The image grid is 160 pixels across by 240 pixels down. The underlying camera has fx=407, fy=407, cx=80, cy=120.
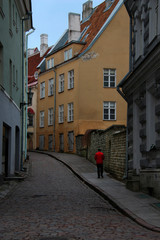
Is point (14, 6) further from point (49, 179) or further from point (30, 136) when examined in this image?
point (30, 136)

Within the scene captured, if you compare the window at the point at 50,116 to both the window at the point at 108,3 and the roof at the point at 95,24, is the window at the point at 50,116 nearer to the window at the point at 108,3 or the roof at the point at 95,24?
the roof at the point at 95,24

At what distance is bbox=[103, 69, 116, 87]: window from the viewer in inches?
1382

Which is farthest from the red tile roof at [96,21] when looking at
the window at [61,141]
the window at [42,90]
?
the window at [61,141]

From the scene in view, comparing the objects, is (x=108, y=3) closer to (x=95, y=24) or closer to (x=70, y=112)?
(x=95, y=24)

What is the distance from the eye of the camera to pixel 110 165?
69.6 feet

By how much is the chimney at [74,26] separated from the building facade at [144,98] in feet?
71.0

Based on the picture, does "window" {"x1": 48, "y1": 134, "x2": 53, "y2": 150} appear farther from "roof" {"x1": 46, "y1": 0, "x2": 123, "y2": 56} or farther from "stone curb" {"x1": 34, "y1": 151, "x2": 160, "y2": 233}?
"stone curb" {"x1": 34, "y1": 151, "x2": 160, "y2": 233}

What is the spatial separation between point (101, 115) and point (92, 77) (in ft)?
11.0

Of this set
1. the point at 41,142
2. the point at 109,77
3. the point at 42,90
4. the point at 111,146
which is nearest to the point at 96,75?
the point at 109,77

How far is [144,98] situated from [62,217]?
6326mm

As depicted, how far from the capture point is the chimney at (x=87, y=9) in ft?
140

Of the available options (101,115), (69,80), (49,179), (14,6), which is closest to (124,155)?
(49,179)

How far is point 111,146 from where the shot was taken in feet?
68.2

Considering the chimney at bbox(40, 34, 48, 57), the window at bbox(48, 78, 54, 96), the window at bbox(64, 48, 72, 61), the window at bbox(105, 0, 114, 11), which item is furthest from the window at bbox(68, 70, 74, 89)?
the chimney at bbox(40, 34, 48, 57)
